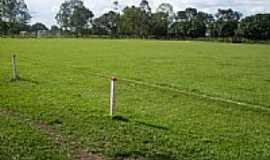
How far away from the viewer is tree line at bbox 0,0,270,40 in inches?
5118

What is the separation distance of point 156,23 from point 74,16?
3382 cm

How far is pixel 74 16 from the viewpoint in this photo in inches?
6191

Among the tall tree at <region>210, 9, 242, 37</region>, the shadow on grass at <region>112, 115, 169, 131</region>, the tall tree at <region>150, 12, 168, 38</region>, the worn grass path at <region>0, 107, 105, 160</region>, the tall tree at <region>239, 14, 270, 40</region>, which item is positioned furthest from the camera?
the tall tree at <region>150, 12, 168, 38</region>

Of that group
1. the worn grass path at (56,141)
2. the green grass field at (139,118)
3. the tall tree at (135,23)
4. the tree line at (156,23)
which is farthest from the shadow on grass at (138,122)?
the tall tree at (135,23)

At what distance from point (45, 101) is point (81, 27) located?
145348mm

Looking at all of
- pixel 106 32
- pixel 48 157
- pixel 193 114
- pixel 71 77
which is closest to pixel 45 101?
pixel 193 114

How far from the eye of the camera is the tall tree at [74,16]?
516 ft

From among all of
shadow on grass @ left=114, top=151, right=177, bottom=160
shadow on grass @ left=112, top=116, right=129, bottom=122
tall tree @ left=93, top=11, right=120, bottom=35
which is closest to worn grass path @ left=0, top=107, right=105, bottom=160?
shadow on grass @ left=114, top=151, right=177, bottom=160

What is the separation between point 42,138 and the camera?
9406 millimetres

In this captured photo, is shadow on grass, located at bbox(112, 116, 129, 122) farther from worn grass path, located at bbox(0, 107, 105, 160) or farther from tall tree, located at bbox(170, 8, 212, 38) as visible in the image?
tall tree, located at bbox(170, 8, 212, 38)

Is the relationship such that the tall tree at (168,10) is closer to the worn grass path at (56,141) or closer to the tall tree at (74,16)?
the tall tree at (74,16)

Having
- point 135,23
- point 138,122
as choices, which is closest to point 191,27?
point 135,23

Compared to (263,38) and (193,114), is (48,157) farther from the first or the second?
(263,38)

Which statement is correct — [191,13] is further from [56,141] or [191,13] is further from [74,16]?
[56,141]
